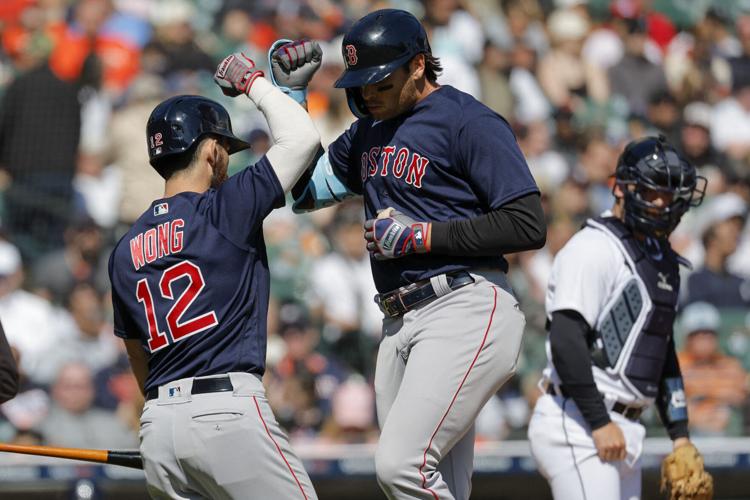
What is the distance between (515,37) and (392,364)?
7644 millimetres

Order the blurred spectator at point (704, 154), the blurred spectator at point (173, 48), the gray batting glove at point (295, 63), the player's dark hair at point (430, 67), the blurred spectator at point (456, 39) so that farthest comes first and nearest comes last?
the blurred spectator at point (456, 39) < the blurred spectator at point (704, 154) < the blurred spectator at point (173, 48) < the gray batting glove at point (295, 63) < the player's dark hair at point (430, 67)

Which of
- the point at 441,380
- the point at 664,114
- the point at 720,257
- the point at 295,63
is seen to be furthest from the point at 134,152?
the point at 441,380

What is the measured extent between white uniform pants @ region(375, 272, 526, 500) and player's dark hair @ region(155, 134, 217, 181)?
33.6 inches

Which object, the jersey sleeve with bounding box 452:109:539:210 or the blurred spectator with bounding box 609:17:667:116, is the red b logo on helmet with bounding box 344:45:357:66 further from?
the blurred spectator with bounding box 609:17:667:116

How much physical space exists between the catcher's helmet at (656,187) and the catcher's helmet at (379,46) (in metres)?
1.14

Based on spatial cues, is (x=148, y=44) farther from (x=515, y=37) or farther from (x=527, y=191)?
(x=527, y=191)

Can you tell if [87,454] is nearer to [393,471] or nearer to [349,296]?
[393,471]

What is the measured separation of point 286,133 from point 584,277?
51.8 inches

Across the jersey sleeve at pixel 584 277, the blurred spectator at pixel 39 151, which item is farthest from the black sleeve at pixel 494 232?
the blurred spectator at pixel 39 151

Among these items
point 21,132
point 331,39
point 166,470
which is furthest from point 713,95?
point 166,470

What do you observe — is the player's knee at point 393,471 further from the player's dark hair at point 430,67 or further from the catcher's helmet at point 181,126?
the player's dark hair at point 430,67

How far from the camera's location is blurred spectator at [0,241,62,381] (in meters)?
7.49

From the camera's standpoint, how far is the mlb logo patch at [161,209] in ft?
12.3

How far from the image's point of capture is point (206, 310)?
3.62 m
